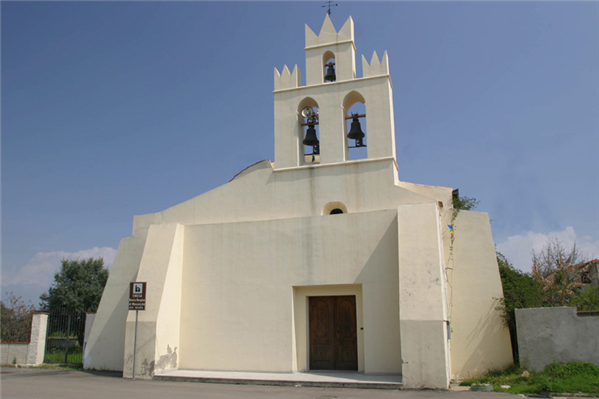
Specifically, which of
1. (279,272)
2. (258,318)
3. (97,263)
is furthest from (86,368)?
(97,263)

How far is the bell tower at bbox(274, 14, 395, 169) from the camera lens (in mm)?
14289

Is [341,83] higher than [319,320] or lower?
higher

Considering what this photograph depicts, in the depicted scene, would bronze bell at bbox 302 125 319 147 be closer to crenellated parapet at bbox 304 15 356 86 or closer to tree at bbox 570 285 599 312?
crenellated parapet at bbox 304 15 356 86

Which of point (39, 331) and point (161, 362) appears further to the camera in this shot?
point (39, 331)

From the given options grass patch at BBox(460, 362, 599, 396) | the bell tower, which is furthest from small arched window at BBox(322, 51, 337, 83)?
grass patch at BBox(460, 362, 599, 396)

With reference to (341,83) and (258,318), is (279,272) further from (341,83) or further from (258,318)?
(341,83)

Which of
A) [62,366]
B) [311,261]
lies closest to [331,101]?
[311,261]

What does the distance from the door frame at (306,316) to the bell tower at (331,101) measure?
3.69m

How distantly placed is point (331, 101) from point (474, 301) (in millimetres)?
7017

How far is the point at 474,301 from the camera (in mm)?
13102

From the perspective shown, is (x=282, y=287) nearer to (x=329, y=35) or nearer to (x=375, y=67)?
(x=375, y=67)

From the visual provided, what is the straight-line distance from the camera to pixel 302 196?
1441 centimetres

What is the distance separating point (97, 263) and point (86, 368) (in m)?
18.4

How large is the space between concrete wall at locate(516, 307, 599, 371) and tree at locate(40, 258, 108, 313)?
26.9 meters
